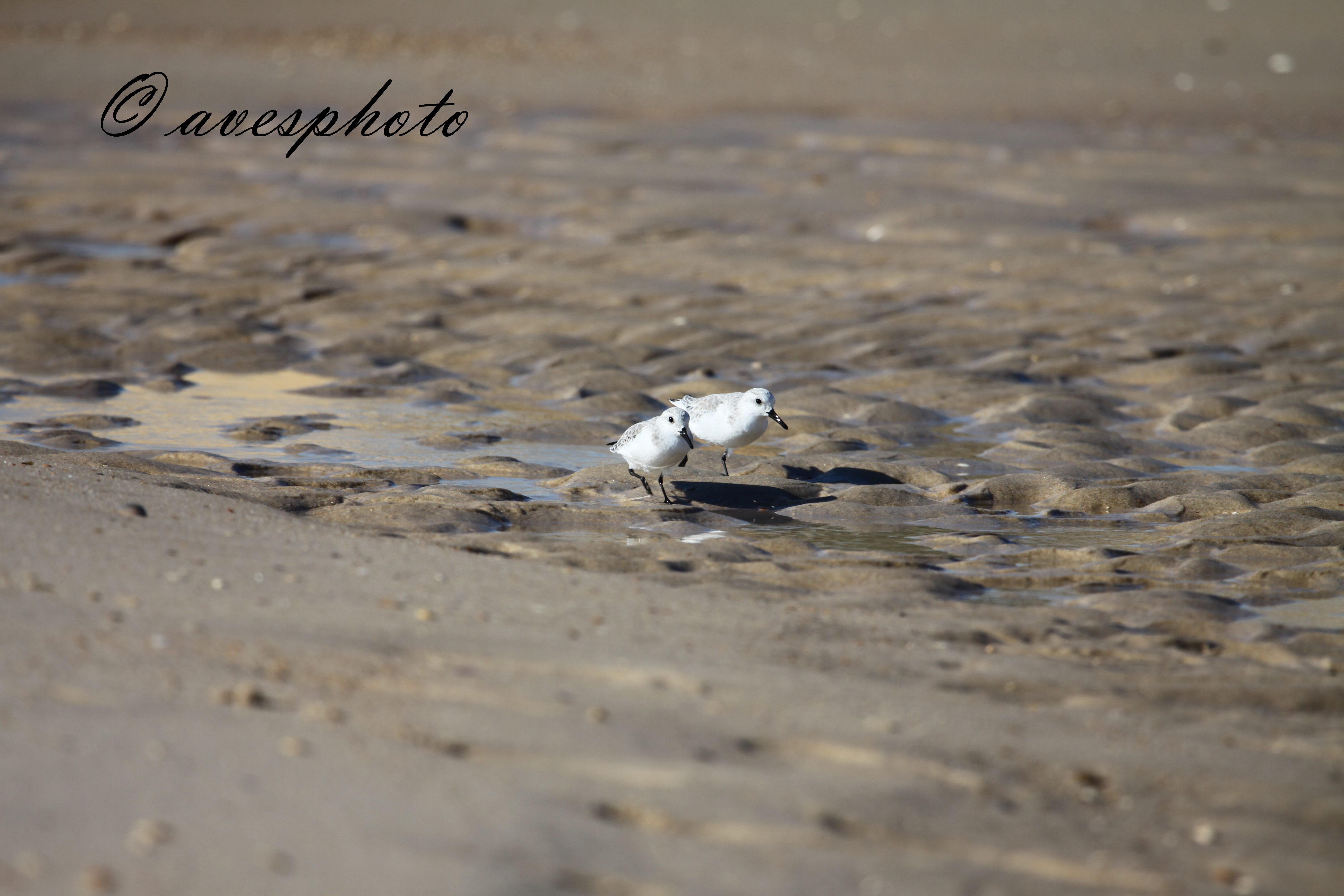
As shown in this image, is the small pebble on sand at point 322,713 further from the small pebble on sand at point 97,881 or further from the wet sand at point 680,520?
the small pebble on sand at point 97,881

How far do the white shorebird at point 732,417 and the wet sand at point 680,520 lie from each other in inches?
10.2

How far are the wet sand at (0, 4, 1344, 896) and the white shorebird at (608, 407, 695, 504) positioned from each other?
0.25 m

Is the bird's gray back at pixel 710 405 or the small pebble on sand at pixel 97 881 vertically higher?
the bird's gray back at pixel 710 405

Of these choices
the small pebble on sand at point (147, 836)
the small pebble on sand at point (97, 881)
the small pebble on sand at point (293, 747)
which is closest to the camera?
the small pebble on sand at point (97, 881)

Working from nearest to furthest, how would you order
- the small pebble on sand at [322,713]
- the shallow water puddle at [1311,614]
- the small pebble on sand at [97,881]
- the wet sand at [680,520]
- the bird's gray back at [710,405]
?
1. the small pebble on sand at [97,881]
2. the wet sand at [680,520]
3. the small pebble on sand at [322,713]
4. the shallow water puddle at [1311,614]
5. the bird's gray back at [710,405]

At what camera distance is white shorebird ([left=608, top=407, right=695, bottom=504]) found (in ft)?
Result: 22.0

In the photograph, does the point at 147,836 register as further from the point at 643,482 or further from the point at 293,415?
the point at 293,415

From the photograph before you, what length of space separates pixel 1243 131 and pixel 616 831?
52.9ft

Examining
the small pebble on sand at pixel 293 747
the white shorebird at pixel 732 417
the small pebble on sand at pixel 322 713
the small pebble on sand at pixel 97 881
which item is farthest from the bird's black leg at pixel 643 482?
the small pebble on sand at pixel 97 881

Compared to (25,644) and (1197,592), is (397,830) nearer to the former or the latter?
(25,644)

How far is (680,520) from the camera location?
6.74 metres

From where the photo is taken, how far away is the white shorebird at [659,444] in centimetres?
671

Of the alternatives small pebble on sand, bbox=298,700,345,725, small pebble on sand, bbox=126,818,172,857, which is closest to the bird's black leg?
small pebble on sand, bbox=298,700,345,725

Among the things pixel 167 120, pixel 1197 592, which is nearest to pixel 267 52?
Result: pixel 167 120
